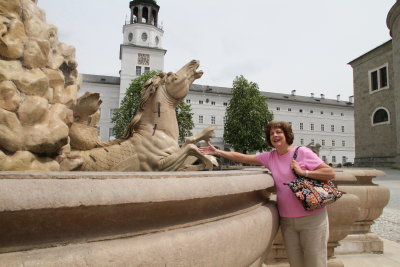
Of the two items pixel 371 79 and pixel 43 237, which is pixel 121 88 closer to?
pixel 371 79

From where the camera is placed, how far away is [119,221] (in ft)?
3.40

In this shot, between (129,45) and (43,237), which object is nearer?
(43,237)

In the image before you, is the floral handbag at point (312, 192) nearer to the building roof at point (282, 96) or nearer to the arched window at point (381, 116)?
the arched window at point (381, 116)

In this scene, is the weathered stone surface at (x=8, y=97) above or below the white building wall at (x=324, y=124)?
below

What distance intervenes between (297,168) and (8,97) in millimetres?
2482

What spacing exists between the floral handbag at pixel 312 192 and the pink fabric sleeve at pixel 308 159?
0.09 metres

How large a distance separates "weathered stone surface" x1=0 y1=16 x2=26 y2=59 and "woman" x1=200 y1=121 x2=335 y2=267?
8.24 ft

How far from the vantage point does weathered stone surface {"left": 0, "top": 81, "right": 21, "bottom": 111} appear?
101 inches

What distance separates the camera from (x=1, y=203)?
792 mm

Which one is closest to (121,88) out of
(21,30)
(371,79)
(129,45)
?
(129,45)

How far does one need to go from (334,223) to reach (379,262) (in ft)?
3.75

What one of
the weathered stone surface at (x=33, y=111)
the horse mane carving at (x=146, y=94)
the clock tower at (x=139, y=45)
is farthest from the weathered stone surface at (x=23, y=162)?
the clock tower at (x=139, y=45)

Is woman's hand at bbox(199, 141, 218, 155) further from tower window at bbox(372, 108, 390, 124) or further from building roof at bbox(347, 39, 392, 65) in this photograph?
building roof at bbox(347, 39, 392, 65)

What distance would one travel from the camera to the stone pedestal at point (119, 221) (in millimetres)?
852
